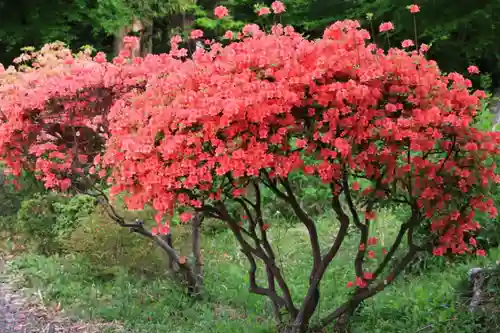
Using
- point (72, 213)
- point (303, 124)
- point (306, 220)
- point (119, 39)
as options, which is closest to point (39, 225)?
point (72, 213)

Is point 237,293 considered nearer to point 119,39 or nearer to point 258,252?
point 258,252

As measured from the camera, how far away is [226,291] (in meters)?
6.98

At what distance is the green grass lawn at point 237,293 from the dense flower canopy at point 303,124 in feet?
3.29

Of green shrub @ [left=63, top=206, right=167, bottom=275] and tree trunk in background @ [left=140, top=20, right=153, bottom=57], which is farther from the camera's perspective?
tree trunk in background @ [left=140, top=20, right=153, bottom=57]

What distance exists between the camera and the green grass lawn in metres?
5.32

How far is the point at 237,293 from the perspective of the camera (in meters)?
6.88

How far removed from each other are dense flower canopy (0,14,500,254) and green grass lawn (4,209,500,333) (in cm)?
100

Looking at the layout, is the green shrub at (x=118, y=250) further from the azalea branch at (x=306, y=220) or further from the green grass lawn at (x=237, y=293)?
the azalea branch at (x=306, y=220)

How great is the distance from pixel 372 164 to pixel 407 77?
0.63 m

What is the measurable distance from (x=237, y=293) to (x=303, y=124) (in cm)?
327

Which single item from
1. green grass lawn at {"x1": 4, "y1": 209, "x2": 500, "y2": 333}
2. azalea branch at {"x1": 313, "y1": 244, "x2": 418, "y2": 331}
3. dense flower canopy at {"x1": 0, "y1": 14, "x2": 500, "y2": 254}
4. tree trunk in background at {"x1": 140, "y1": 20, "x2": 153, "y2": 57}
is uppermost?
tree trunk in background at {"x1": 140, "y1": 20, "x2": 153, "y2": 57}

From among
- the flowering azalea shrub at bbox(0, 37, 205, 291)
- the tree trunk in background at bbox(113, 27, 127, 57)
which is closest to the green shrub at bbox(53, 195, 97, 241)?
the flowering azalea shrub at bbox(0, 37, 205, 291)

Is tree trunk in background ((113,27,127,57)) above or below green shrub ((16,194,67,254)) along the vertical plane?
above

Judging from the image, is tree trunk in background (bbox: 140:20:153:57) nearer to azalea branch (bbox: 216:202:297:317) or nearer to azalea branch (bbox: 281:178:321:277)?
azalea branch (bbox: 216:202:297:317)
